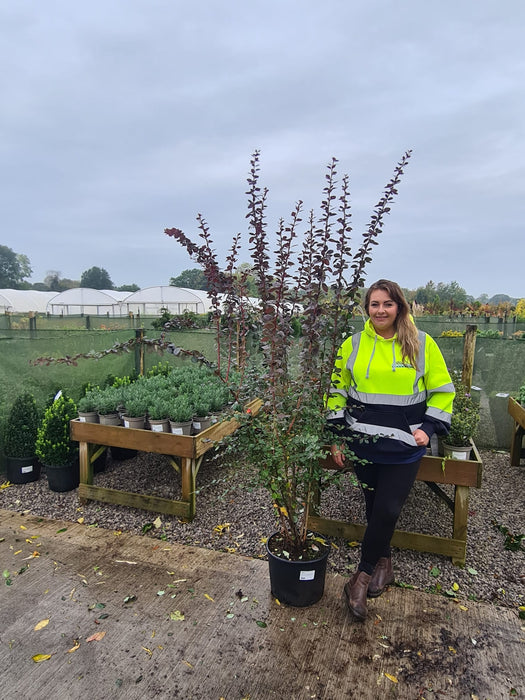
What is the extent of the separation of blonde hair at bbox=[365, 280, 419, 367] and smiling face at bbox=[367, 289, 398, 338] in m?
0.02

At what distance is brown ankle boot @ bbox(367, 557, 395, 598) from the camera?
94.3 inches

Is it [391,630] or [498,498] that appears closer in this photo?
[391,630]

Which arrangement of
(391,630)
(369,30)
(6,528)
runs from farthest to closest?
(369,30) → (6,528) → (391,630)

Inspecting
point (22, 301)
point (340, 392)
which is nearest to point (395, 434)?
point (340, 392)

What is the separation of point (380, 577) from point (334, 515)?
36.4 inches

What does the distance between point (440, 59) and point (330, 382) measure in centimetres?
354

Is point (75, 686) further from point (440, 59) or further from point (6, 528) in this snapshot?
point (440, 59)

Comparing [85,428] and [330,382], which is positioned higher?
[330,382]

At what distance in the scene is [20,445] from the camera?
3943 mm

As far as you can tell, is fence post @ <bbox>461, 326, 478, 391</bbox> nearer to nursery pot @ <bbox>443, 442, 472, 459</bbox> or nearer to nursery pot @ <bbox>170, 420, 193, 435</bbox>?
nursery pot @ <bbox>443, 442, 472, 459</bbox>

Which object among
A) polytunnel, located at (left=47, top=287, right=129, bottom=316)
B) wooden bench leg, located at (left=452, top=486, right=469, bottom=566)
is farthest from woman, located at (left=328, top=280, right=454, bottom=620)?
polytunnel, located at (left=47, top=287, right=129, bottom=316)

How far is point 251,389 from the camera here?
7.84ft

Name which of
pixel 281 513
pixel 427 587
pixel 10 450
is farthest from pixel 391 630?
pixel 10 450

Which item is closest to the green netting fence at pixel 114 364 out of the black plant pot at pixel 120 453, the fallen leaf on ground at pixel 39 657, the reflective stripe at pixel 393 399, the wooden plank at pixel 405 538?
the black plant pot at pixel 120 453
